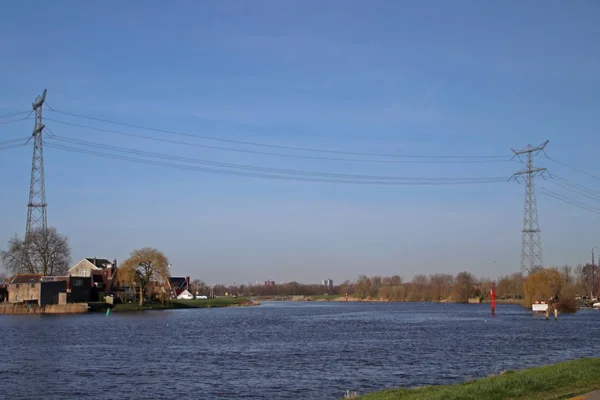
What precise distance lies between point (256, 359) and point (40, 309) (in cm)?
8063

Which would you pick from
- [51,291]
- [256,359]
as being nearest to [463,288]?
[51,291]

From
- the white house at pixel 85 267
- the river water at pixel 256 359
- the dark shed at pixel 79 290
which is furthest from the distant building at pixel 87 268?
the river water at pixel 256 359

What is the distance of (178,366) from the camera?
132 feet

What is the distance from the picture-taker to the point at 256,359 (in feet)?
142

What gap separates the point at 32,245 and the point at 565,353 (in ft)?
351

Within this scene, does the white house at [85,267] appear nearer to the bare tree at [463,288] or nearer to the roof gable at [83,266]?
the roof gable at [83,266]

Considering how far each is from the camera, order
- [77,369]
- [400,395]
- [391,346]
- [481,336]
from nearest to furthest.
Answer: [400,395]
[77,369]
[391,346]
[481,336]

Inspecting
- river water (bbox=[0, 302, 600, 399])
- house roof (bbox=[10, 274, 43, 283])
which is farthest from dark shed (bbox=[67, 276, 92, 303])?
river water (bbox=[0, 302, 600, 399])

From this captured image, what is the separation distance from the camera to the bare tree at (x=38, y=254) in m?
124

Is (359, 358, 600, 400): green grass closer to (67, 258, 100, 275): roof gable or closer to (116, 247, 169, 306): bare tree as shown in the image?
(116, 247, 169, 306): bare tree

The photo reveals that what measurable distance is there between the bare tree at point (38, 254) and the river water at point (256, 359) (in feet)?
194

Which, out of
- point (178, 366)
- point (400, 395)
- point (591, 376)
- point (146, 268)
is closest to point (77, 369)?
point (178, 366)

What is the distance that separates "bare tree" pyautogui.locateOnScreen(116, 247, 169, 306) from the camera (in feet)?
393

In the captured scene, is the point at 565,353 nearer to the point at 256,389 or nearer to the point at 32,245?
the point at 256,389
